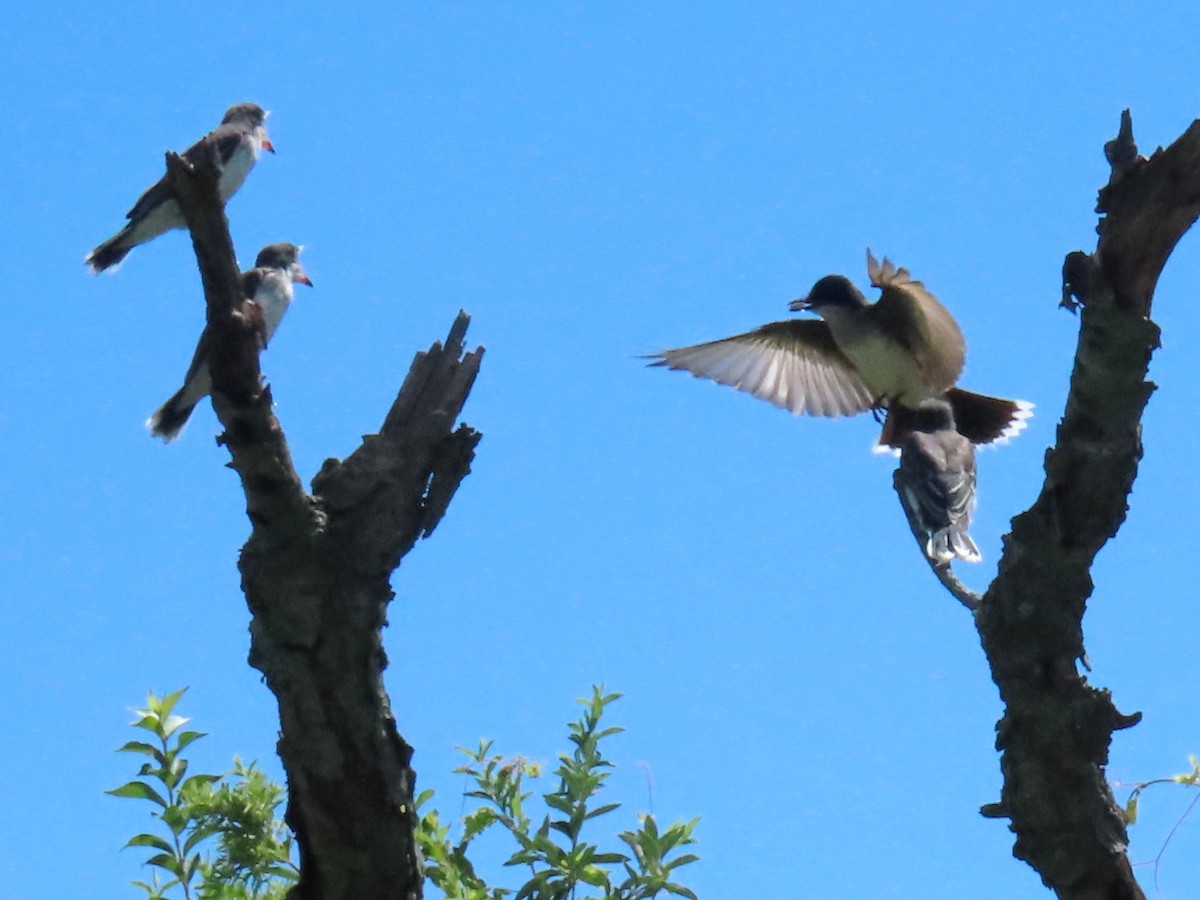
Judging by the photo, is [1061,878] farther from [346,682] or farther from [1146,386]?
[346,682]

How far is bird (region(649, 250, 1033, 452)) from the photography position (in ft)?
22.6

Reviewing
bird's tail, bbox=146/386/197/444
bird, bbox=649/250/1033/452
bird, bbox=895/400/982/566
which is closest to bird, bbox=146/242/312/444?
bird's tail, bbox=146/386/197/444

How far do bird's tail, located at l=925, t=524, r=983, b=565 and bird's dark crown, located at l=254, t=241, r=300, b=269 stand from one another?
492 centimetres

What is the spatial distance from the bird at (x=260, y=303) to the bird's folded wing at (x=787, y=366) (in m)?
2.13

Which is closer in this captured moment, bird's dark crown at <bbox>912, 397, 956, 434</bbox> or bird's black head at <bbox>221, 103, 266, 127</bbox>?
bird's dark crown at <bbox>912, 397, 956, 434</bbox>

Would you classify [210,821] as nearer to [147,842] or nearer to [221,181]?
[147,842]

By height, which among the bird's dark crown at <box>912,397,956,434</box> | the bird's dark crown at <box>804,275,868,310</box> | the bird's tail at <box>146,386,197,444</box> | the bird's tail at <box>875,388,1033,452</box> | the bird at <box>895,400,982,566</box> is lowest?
the bird at <box>895,400,982,566</box>

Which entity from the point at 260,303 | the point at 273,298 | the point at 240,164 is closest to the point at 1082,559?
the point at 260,303

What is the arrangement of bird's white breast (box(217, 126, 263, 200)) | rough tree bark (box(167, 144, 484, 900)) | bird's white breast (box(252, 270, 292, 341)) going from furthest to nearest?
bird's white breast (box(217, 126, 263, 200)) < bird's white breast (box(252, 270, 292, 341)) < rough tree bark (box(167, 144, 484, 900))

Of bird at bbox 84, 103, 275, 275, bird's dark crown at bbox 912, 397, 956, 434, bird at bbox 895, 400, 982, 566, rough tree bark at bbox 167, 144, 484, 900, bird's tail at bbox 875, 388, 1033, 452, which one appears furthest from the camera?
bird at bbox 84, 103, 275, 275

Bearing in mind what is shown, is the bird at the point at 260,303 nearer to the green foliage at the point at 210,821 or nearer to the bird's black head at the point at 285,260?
the bird's black head at the point at 285,260

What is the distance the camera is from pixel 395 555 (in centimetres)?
414

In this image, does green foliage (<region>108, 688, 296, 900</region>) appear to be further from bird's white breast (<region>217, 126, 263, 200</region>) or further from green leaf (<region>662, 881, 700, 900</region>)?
bird's white breast (<region>217, 126, 263, 200</region>)

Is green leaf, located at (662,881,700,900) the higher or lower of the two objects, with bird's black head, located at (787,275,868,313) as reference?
lower
